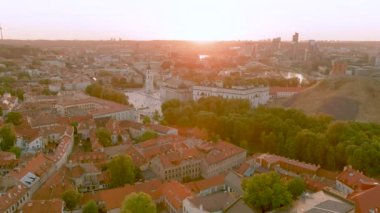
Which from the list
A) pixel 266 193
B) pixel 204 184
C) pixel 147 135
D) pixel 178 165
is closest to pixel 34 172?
pixel 178 165

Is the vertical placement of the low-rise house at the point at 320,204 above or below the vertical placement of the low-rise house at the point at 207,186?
above

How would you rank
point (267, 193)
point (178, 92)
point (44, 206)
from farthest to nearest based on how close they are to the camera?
point (178, 92)
point (44, 206)
point (267, 193)

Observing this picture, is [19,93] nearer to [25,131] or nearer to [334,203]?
[25,131]

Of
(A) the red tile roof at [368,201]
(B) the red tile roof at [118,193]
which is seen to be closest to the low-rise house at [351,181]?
(A) the red tile roof at [368,201]

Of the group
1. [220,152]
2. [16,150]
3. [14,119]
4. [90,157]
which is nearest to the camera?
[90,157]

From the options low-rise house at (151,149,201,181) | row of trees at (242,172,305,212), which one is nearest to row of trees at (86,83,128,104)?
low-rise house at (151,149,201,181)

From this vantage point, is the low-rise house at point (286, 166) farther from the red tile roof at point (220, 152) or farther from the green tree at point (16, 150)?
the green tree at point (16, 150)

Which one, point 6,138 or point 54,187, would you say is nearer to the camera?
point 54,187

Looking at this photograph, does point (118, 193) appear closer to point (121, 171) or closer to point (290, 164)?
point (121, 171)
